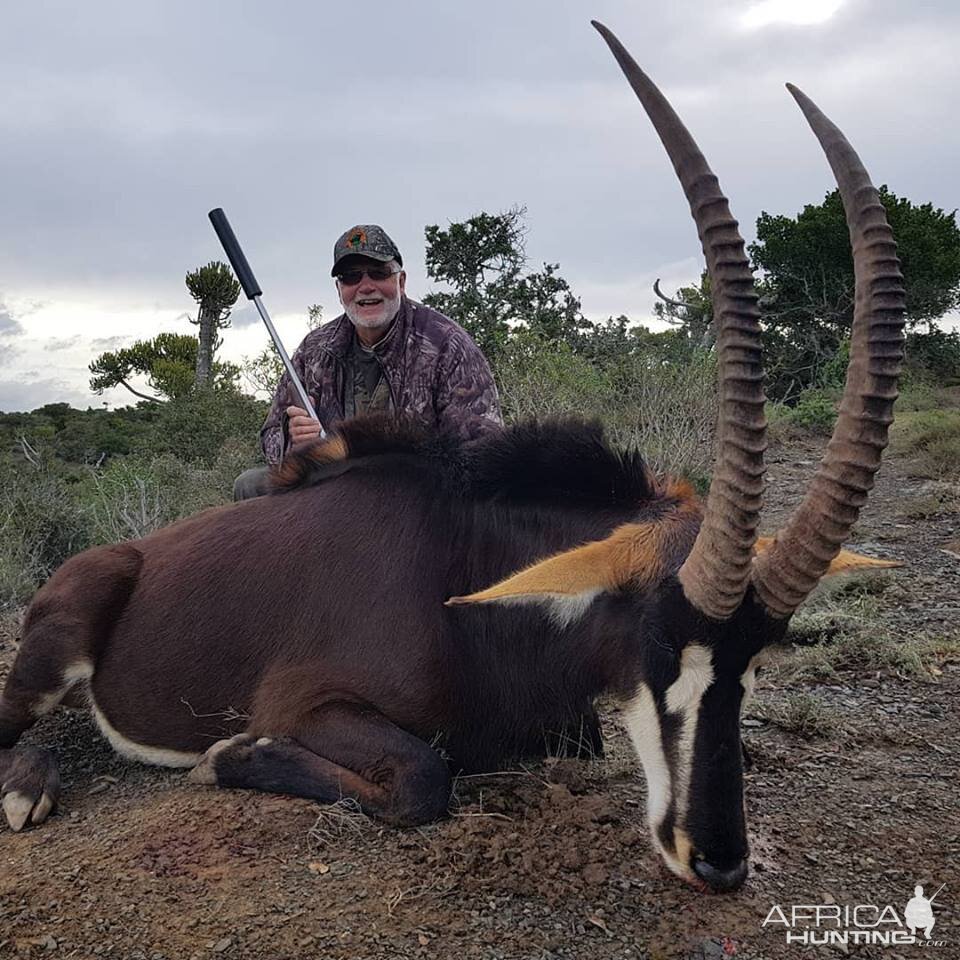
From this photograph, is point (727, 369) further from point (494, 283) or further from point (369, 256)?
point (494, 283)

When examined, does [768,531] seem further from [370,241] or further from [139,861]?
[139,861]

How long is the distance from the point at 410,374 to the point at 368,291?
641 mm

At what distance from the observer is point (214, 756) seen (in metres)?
3.92

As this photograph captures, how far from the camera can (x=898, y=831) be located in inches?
144

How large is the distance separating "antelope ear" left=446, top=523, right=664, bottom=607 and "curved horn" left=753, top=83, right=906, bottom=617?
1.47ft

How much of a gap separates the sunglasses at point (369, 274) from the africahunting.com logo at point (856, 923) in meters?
4.74

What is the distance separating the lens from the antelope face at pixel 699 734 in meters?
2.98

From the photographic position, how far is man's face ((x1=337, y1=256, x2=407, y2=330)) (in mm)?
6508

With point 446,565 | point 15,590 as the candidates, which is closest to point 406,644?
point 446,565

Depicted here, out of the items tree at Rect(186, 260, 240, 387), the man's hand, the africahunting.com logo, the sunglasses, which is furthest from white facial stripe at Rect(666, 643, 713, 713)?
tree at Rect(186, 260, 240, 387)

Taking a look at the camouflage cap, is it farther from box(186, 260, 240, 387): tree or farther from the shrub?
box(186, 260, 240, 387): tree

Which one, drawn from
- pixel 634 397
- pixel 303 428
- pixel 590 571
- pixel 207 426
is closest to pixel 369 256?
pixel 303 428

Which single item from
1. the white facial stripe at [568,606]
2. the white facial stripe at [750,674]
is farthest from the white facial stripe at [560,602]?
the white facial stripe at [750,674]

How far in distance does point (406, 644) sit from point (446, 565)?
38 cm
